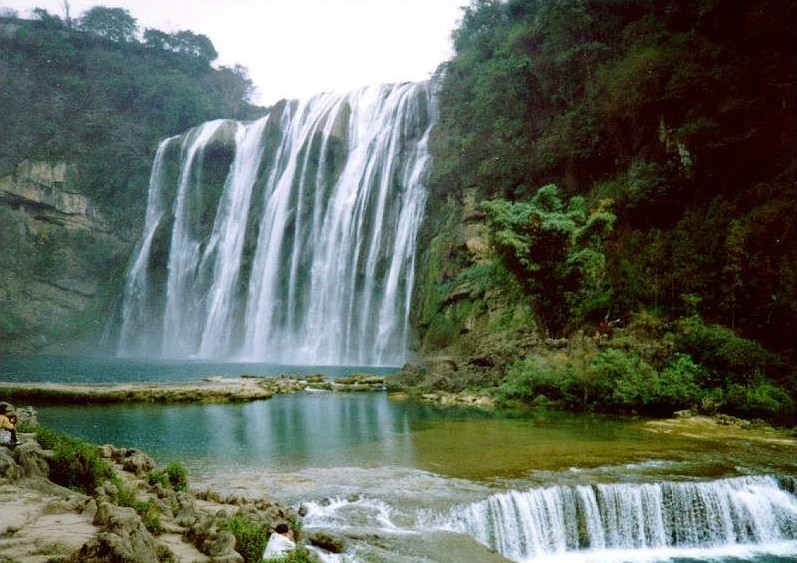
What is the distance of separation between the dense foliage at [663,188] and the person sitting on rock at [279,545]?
42.2ft

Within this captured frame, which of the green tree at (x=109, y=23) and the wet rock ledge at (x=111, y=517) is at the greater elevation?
the green tree at (x=109, y=23)

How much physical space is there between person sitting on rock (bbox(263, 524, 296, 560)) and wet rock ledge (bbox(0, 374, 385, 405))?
14.8m

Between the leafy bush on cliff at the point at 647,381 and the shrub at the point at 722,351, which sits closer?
the leafy bush on cliff at the point at 647,381

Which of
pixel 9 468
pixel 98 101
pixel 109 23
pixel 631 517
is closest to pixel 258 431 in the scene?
pixel 9 468

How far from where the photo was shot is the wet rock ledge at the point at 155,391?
19.6m

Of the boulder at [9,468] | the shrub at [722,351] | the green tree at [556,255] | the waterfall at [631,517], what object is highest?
the green tree at [556,255]

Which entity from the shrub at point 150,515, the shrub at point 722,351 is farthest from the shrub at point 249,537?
the shrub at point 722,351

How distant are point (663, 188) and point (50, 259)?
1763 inches

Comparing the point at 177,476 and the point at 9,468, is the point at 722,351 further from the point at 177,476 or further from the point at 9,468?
the point at 9,468

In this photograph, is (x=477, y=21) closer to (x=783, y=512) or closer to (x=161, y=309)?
(x=161, y=309)

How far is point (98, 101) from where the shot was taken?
178 ft

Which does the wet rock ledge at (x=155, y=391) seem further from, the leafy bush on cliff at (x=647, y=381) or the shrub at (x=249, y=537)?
the shrub at (x=249, y=537)

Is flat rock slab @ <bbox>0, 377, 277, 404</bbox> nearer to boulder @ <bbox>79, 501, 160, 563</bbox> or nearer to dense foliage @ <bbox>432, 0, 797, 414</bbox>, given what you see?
dense foliage @ <bbox>432, 0, 797, 414</bbox>

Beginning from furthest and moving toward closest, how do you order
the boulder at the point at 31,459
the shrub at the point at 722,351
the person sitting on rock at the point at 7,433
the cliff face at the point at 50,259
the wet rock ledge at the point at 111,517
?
the cliff face at the point at 50,259, the shrub at the point at 722,351, the person sitting on rock at the point at 7,433, the boulder at the point at 31,459, the wet rock ledge at the point at 111,517
